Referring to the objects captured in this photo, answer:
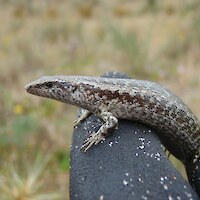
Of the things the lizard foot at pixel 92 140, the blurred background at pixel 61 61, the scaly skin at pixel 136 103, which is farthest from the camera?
the blurred background at pixel 61 61

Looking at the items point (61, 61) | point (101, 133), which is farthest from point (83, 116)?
point (61, 61)

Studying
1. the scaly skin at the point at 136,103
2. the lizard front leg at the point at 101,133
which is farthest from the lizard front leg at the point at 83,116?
the lizard front leg at the point at 101,133

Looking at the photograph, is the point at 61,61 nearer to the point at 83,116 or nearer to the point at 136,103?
the point at 83,116

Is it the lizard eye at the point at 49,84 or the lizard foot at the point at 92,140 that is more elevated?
the lizard eye at the point at 49,84

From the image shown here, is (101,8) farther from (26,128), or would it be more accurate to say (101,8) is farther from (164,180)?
(164,180)

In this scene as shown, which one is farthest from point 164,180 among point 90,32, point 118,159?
point 90,32

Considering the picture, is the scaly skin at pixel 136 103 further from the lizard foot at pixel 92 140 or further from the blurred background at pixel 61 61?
the blurred background at pixel 61 61
